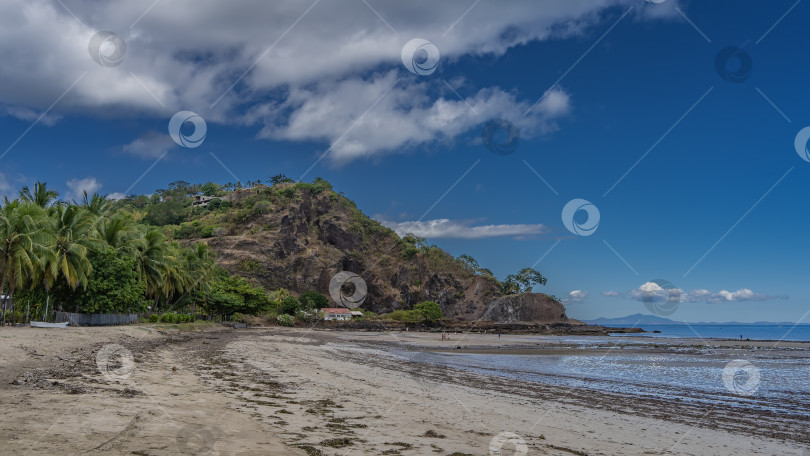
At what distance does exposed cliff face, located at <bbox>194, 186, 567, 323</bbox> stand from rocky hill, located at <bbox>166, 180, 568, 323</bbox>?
28 cm

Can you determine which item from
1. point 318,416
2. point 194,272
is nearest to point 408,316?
point 194,272

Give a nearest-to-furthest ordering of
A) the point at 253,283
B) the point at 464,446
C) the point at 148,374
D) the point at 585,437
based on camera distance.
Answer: the point at 464,446, the point at 585,437, the point at 148,374, the point at 253,283

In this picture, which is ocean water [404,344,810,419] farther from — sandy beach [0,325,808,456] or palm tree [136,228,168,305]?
palm tree [136,228,168,305]

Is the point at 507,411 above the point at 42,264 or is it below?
below

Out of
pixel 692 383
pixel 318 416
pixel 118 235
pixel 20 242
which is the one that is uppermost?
pixel 118 235

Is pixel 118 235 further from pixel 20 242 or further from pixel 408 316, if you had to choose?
pixel 408 316

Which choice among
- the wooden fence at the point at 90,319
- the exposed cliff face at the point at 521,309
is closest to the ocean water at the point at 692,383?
the wooden fence at the point at 90,319

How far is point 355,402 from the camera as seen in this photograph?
44.5ft

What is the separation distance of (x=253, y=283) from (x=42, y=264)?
9491cm

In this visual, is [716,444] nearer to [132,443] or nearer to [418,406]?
[418,406]

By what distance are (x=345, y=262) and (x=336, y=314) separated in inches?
1172

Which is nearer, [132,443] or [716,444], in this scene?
[132,443]

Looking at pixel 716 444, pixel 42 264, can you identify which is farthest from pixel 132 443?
pixel 42 264

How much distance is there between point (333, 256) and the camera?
151250 millimetres
